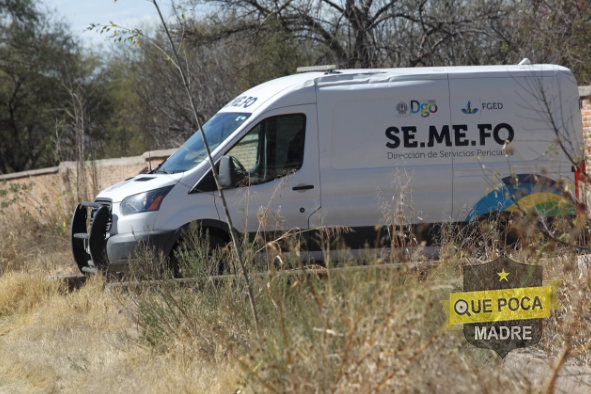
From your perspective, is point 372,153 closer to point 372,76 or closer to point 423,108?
point 423,108

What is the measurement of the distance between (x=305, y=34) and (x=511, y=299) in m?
Result: 13.0

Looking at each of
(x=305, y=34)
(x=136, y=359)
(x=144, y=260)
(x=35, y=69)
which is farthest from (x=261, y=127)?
(x=35, y=69)

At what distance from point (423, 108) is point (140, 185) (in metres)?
3.18

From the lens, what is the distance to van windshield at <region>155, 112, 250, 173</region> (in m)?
7.06

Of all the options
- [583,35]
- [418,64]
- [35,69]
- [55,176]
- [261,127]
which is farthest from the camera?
[35,69]

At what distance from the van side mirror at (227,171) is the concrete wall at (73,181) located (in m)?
4.64

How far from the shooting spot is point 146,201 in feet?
22.2

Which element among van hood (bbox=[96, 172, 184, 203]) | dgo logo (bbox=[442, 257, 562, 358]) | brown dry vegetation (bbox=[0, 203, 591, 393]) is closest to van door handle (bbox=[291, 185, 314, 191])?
van hood (bbox=[96, 172, 184, 203])

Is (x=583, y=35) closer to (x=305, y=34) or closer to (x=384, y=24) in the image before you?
(x=384, y=24)

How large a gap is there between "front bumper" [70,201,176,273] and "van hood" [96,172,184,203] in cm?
14

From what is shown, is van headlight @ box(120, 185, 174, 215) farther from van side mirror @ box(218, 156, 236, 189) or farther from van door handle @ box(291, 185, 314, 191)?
van door handle @ box(291, 185, 314, 191)

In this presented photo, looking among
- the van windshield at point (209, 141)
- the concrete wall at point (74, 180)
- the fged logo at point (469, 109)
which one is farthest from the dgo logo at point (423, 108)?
the concrete wall at point (74, 180)

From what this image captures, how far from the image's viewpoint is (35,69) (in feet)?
85.8

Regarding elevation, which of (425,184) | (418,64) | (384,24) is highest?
(384,24)
